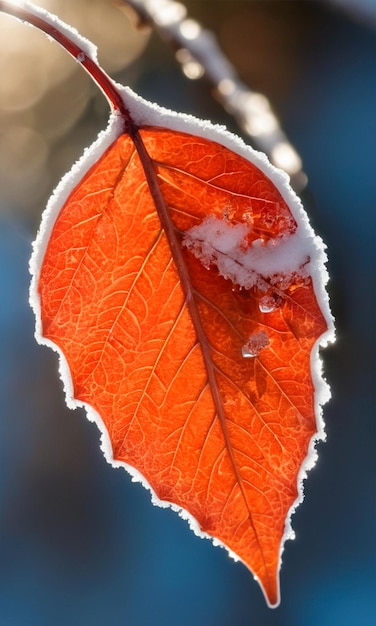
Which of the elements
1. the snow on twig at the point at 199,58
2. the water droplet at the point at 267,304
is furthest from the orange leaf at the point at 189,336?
the snow on twig at the point at 199,58

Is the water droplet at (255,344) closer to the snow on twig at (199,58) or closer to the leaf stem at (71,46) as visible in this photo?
the leaf stem at (71,46)

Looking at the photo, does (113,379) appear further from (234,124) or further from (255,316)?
(234,124)

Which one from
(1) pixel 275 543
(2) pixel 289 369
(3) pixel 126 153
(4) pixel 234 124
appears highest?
(4) pixel 234 124

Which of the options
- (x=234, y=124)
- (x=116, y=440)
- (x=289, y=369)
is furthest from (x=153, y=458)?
(x=234, y=124)

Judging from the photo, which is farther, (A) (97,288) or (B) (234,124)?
(B) (234,124)

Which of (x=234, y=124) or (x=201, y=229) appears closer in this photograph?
(x=201, y=229)

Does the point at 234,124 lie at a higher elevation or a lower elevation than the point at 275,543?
higher

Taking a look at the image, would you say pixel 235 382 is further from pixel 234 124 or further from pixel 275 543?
pixel 234 124

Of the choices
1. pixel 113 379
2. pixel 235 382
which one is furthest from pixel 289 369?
pixel 113 379
